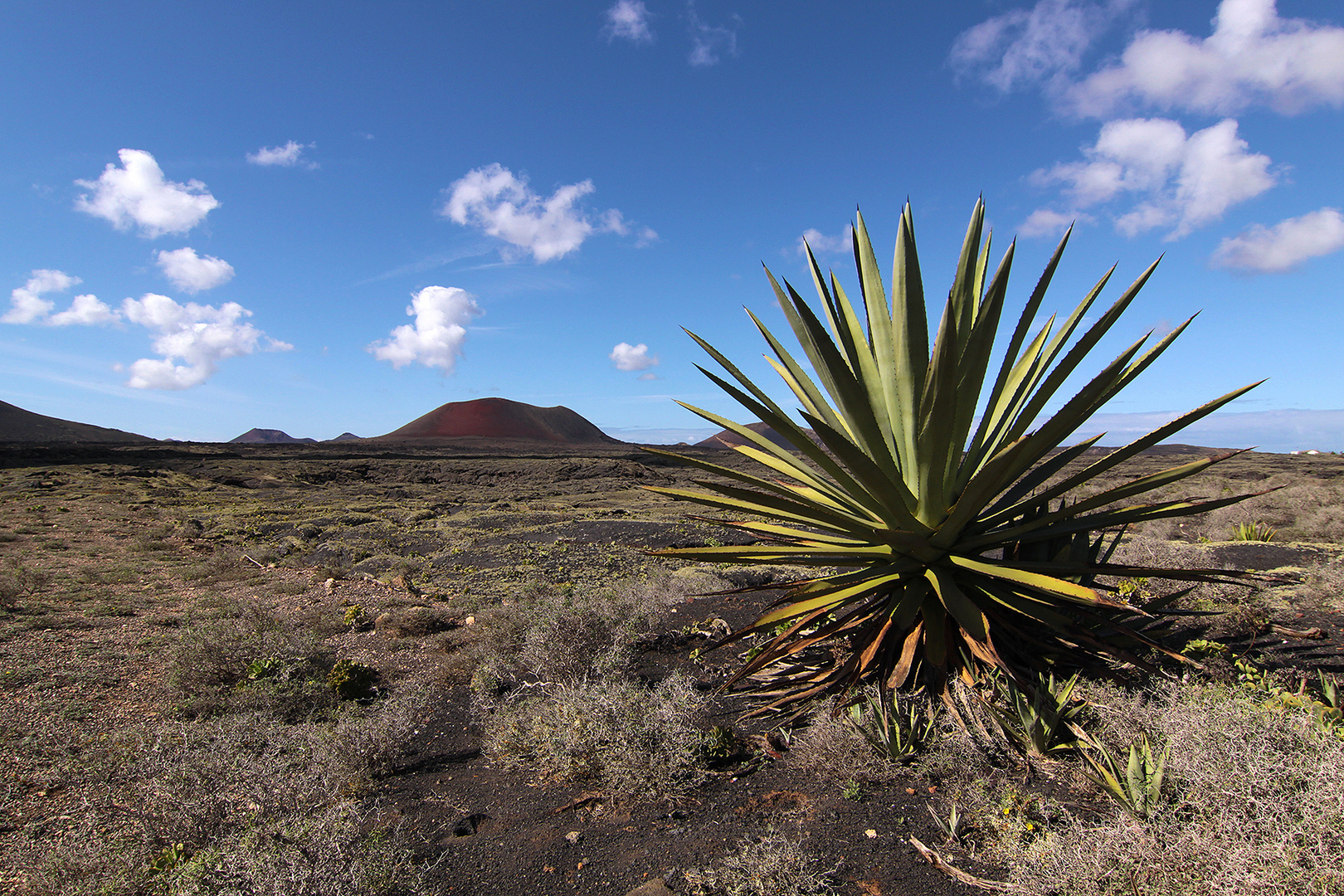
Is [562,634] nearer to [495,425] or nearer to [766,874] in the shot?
[766,874]

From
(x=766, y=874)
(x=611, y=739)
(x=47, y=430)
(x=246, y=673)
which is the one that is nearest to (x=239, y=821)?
(x=611, y=739)

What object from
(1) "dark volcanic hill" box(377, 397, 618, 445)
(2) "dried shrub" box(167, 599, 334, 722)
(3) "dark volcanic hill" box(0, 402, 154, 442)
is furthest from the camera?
Result: (1) "dark volcanic hill" box(377, 397, 618, 445)

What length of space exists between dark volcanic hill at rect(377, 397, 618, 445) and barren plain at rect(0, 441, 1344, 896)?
2622 inches

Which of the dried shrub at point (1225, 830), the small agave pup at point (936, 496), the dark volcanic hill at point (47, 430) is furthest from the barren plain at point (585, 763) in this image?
the dark volcanic hill at point (47, 430)

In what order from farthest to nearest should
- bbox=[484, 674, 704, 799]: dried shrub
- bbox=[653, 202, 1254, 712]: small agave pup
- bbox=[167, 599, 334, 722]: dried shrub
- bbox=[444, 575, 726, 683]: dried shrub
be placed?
bbox=[167, 599, 334, 722]: dried shrub → bbox=[444, 575, 726, 683]: dried shrub → bbox=[484, 674, 704, 799]: dried shrub → bbox=[653, 202, 1254, 712]: small agave pup

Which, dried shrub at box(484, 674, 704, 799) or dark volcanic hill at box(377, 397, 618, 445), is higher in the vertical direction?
dark volcanic hill at box(377, 397, 618, 445)

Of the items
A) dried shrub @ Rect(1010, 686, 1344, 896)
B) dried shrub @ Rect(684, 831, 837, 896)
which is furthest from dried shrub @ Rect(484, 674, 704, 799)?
dried shrub @ Rect(1010, 686, 1344, 896)

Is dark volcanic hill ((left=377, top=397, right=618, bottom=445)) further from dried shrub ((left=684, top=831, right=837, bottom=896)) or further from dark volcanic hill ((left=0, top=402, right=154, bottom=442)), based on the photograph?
dried shrub ((left=684, top=831, right=837, bottom=896))

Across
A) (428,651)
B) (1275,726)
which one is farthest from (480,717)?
(1275,726)

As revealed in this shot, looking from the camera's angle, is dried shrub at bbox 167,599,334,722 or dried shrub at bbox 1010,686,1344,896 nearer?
dried shrub at bbox 1010,686,1344,896

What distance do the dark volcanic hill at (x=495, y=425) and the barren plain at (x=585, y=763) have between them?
66.6 metres

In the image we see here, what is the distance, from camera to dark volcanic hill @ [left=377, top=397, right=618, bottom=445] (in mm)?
73188

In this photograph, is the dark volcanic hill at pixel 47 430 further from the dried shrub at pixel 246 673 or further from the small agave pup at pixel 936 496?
the small agave pup at pixel 936 496

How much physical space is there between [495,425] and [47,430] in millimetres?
39937
